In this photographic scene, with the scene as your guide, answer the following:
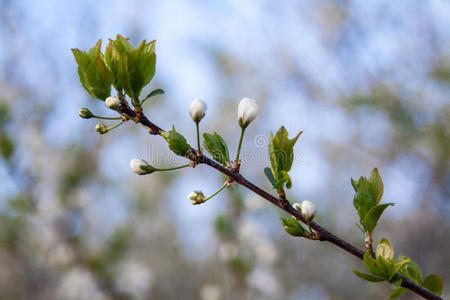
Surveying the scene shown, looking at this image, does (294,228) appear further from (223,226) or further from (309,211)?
(223,226)

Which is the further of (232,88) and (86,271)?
(232,88)

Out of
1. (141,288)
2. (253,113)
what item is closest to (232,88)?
(141,288)

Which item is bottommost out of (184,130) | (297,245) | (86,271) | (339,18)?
(86,271)

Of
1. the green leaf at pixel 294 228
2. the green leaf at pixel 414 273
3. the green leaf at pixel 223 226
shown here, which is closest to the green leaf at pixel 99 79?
the green leaf at pixel 294 228

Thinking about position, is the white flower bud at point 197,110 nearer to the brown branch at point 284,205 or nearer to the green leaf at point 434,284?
the brown branch at point 284,205

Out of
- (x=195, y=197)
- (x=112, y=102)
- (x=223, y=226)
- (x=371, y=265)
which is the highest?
(x=223, y=226)

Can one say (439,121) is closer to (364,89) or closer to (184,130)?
(364,89)

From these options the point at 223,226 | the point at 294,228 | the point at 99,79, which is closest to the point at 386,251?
the point at 294,228
